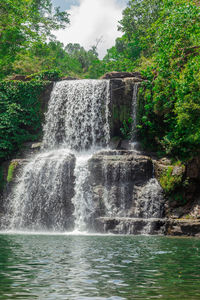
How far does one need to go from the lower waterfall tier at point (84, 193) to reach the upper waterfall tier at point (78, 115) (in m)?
3.97

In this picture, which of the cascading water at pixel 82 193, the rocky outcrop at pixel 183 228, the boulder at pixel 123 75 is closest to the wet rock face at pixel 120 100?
the boulder at pixel 123 75

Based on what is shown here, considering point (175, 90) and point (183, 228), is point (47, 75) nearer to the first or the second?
point (175, 90)

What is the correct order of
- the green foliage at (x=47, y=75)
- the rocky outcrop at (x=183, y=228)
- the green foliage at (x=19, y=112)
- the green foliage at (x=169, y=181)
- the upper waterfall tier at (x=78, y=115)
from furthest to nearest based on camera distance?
1. the green foliage at (x=47, y=75)
2. the green foliage at (x=19, y=112)
3. the upper waterfall tier at (x=78, y=115)
4. the green foliage at (x=169, y=181)
5. the rocky outcrop at (x=183, y=228)

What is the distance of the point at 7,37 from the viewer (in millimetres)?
28688

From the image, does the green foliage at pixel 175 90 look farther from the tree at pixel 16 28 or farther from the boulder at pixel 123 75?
the tree at pixel 16 28

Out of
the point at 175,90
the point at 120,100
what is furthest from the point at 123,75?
the point at 175,90

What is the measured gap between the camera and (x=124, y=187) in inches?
698

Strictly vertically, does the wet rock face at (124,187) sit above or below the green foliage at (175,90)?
below

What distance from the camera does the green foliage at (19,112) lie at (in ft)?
77.4

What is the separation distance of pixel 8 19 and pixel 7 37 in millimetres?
2221

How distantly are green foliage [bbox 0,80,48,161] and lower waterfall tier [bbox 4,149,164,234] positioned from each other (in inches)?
197

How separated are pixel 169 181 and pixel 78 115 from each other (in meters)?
8.59

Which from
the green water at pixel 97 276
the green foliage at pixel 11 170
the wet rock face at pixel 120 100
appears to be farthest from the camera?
the wet rock face at pixel 120 100

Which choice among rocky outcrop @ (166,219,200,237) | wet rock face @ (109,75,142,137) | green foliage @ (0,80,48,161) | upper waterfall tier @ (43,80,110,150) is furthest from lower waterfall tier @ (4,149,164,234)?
green foliage @ (0,80,48,161)
